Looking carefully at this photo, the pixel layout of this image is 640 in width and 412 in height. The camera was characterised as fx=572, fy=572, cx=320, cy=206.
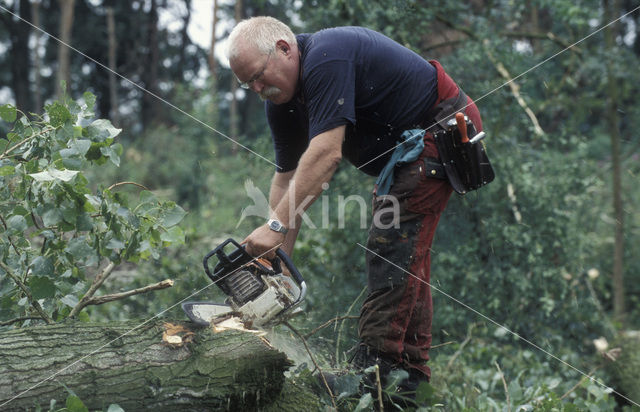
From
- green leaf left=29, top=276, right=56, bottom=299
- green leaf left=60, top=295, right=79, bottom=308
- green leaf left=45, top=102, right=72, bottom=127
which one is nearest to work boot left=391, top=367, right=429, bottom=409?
green leaf left=60, top=295, right=79, bottom=308

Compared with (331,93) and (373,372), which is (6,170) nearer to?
(331,93)

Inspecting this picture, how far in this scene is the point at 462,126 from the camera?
252cm

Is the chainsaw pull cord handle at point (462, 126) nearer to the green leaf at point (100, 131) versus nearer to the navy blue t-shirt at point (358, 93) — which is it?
the navy blue t-shirt at point (358, 93)

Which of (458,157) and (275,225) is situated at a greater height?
(458,157)

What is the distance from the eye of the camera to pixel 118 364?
80.1 inches

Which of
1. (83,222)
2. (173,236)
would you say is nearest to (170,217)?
(173,236)

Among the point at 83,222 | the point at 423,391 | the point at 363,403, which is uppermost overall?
the point at 83,222

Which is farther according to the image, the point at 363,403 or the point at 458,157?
the point at 458,157

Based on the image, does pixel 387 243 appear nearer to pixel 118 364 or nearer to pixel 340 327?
pixel 340 327

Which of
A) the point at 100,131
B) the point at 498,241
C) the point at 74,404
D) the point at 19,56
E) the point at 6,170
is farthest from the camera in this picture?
the point at 19,56

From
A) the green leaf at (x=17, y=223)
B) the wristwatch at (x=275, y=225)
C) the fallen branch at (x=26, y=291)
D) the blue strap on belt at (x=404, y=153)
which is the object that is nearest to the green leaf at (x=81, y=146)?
the green leaf at (x=17, y=223)

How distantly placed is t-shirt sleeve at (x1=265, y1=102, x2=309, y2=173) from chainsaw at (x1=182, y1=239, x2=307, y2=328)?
0.74 meters

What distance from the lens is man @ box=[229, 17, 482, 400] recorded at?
2314 mm

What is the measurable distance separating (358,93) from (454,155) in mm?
512
